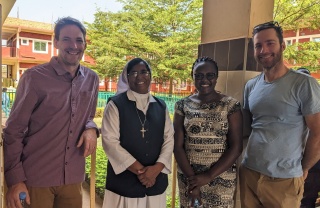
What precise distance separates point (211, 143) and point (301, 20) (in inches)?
224

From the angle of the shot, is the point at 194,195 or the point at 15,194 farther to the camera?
the point at 194,195

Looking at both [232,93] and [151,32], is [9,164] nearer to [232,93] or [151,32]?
[232,93]

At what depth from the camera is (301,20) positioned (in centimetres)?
605

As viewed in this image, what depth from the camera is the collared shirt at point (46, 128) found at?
1381 mm

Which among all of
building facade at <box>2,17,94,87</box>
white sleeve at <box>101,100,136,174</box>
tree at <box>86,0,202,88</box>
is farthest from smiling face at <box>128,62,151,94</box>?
building facade at <box>2,17,94,87</box>

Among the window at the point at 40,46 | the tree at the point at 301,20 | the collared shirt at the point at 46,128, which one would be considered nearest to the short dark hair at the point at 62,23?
the collared shirt at the point at 46,128

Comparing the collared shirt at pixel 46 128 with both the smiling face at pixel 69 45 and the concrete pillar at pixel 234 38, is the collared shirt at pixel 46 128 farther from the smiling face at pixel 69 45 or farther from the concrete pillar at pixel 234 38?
the concrete pillar at pixel 234 38

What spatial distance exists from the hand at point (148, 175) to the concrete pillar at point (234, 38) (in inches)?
30.9

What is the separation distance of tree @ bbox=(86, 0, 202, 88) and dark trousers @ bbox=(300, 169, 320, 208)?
20.0 ft

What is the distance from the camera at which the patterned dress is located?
164 cm

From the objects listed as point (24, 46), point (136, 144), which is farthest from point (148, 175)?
point (24, 46)

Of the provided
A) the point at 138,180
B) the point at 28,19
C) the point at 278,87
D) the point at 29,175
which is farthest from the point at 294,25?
the point at 28,19

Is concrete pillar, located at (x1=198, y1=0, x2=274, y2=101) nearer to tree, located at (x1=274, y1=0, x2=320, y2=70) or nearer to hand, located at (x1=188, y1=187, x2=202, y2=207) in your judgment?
hand, located at (x1=188, y1=187, x2=202, y2=207)

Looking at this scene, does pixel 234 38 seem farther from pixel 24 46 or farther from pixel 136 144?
pixel 24 46
